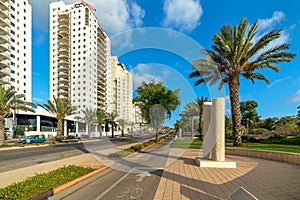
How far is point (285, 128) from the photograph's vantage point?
42219 mm

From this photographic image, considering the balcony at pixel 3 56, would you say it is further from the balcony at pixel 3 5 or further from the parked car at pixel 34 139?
the parked car at pixel 34 139

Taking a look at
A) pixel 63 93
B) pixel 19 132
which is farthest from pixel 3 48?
pixel 63 93

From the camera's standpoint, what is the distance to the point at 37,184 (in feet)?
22.0

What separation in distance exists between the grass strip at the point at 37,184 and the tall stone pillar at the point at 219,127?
6242 millimetres

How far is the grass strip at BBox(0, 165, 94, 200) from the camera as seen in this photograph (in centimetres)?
550

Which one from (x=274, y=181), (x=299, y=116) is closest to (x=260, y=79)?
(x=274, y=181)

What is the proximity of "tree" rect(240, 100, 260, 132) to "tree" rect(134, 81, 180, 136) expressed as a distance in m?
41.4

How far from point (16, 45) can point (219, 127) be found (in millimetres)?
72329

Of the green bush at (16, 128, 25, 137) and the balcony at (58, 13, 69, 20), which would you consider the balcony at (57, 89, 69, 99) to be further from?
the green bush at (16, 128, 25, 137)

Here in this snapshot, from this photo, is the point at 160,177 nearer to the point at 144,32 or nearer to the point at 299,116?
the point at 144,32

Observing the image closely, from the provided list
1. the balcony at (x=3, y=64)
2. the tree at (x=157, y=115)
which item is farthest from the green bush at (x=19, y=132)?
the tree at (x=157, y=115)

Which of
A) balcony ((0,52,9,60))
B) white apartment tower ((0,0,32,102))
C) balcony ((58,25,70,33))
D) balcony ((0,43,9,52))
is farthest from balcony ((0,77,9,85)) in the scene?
balcony ((58,25,70,33))

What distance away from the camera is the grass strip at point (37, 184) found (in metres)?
5.50

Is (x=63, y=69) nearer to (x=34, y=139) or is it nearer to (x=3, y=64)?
(x=3, y=64)
